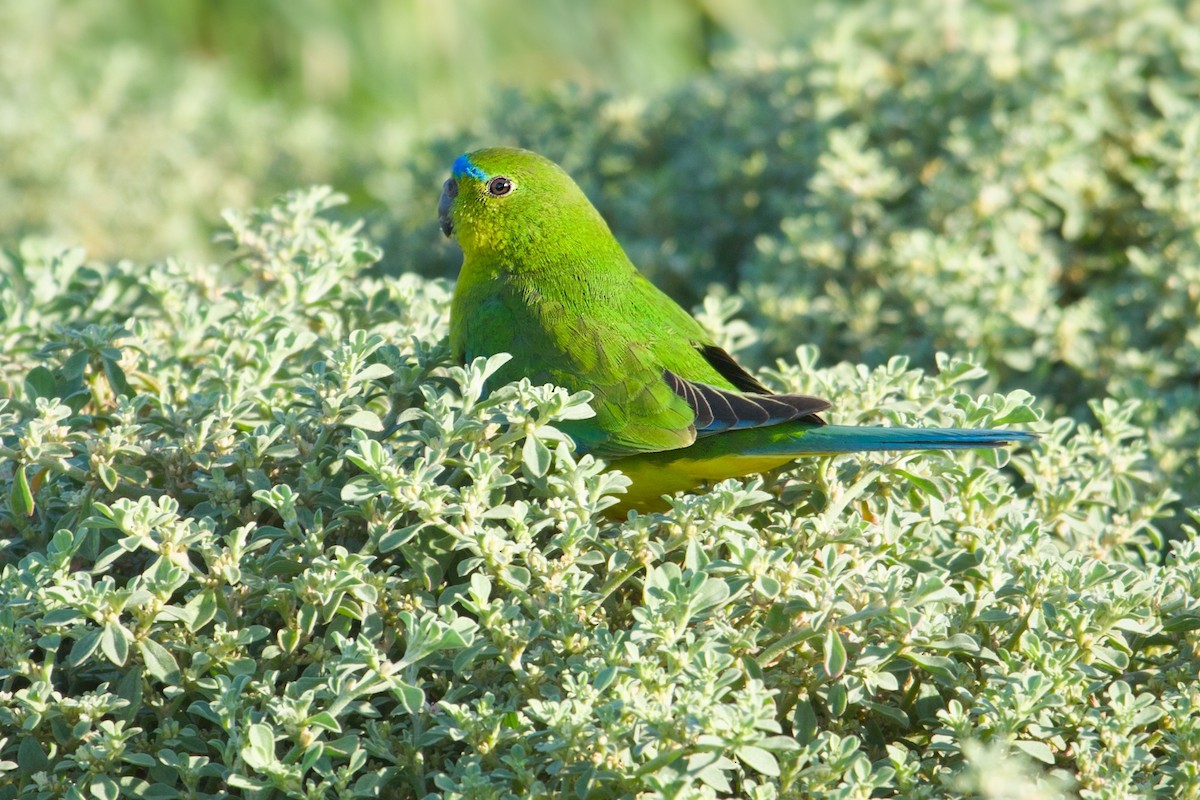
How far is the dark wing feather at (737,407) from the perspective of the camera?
2303mm

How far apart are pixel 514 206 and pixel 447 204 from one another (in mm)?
256

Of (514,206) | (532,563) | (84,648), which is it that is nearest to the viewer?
(84,648)

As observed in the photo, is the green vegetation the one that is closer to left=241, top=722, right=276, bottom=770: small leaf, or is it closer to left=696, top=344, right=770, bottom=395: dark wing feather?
left=241, top=722, right=276, bottom=770: small leaf

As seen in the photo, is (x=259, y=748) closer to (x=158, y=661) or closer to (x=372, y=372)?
(x=158, y=661)

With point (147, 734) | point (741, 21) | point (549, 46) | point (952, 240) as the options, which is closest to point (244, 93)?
point (549, 46)

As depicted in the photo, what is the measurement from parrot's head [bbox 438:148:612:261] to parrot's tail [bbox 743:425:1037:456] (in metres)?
A: 0.89

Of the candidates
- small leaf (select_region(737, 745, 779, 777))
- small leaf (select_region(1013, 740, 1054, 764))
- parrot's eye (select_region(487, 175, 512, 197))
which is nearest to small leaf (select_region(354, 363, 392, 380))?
parrot's eye (select_region(487, 175, 512, 197))

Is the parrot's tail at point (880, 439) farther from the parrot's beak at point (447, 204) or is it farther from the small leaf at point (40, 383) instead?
the small leaf at point (40, 383)

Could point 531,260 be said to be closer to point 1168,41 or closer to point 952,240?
point 952,240

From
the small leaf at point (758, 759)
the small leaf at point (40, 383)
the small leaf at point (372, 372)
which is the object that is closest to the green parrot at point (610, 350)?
the small leaf at point (372, 372)

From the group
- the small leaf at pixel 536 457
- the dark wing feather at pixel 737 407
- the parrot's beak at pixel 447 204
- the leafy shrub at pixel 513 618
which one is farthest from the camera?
the parrot's beak at pixel 447 204

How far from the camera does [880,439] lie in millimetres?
2230

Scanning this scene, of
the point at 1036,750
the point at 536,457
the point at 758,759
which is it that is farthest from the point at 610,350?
the point at 1036,750

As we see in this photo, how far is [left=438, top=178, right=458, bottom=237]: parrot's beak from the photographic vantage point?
314 centimetres
